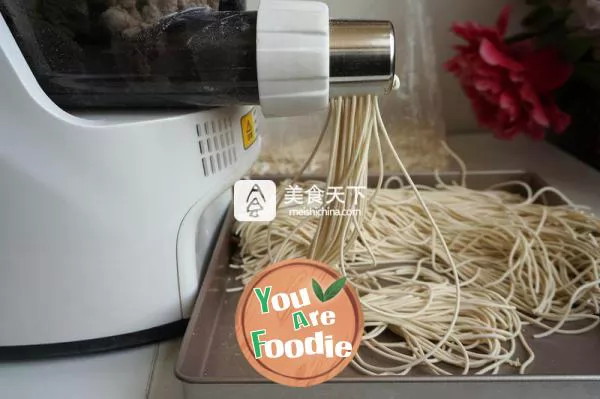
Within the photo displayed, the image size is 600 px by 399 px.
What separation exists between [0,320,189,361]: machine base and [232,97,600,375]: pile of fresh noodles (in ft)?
0.35

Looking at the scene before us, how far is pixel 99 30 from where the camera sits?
1.28 ft

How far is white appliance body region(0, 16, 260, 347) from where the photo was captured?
1.25 ft

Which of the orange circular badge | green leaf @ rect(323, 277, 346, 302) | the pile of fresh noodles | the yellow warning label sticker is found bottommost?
the pile of fresh noodles

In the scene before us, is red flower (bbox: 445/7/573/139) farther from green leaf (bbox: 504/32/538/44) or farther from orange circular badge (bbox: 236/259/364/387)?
orange circular badge (bbox: 236/259/364/387)

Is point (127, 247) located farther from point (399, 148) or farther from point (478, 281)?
point (399, 148)

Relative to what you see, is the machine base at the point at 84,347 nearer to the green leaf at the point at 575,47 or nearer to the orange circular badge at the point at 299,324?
the orange circular badge at the point at 299,324

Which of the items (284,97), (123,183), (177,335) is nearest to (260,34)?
(284,97)

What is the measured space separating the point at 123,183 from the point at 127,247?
54mm

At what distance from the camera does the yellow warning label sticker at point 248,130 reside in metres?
0.49

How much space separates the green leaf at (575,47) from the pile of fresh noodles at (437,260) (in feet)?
0.82

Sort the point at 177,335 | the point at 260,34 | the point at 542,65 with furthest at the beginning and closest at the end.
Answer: the point at 542,65, the point at 177,335, the point at 260,34

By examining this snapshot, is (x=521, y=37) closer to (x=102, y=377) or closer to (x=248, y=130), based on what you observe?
(x=248, y=130)

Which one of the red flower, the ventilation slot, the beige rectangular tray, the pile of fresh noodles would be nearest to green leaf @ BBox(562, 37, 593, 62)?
the red flower

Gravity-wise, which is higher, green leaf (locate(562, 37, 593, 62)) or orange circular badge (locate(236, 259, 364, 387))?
green leaf (locate(562, 37, 593, 62))
